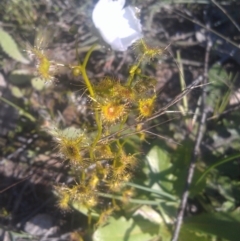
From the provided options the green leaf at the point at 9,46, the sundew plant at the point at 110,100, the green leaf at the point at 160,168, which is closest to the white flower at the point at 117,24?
the sundew plant at the point at 110,100

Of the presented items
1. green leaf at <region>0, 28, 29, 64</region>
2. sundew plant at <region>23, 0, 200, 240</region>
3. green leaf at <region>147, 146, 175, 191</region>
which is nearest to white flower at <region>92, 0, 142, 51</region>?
sundew plant at <region>23, 0, 200, 240</region>

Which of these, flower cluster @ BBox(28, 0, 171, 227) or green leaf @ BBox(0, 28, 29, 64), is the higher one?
green leaf @ BBox(0, 28, 29, 64)

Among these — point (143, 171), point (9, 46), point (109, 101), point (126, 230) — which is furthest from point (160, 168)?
point (9, 46)

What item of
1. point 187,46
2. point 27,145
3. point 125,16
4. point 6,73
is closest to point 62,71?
point 6,73

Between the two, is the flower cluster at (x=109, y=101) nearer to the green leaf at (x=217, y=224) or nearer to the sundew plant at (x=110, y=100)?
the sundew plant at (x=110, y=100)

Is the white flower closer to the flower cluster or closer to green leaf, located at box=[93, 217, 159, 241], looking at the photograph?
the flower cluster

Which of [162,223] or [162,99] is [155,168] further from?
[162,99]

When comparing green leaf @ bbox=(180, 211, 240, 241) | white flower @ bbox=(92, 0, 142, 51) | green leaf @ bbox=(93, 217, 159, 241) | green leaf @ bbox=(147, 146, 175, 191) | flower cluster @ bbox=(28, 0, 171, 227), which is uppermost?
white flower @ bbox=(92, 0, 142, 51)

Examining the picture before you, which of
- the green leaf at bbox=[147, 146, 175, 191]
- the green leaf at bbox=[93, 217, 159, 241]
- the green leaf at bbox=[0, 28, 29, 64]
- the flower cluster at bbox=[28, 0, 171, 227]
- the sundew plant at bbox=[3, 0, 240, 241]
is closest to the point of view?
the flower cluster at bbox=[28, 0, 171, 227]
